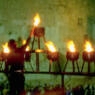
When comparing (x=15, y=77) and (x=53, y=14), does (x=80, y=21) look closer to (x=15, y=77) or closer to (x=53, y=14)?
(x=53, y=14)

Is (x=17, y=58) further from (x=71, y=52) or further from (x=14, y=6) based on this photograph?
(x=14, y=6)

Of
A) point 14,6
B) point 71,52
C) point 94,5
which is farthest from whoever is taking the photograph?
point 94,5

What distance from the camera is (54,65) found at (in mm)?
11609

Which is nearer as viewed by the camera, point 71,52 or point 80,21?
point 71,52

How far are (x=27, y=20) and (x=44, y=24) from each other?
→ 58 centimetres

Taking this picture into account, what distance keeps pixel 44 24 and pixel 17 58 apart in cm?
648

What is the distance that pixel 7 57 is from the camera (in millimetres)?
5203

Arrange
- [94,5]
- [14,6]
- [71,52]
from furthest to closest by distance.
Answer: [94,5], [14,6], [71,52]

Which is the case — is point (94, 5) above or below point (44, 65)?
above

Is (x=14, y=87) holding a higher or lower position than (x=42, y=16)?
lower

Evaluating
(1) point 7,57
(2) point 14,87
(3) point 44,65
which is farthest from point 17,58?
(3) point 44,65

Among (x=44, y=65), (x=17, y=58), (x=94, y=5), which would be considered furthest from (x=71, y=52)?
(x=94, y=5)

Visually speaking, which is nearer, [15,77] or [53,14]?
[15,77]

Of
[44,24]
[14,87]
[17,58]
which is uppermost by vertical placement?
[44,24]
